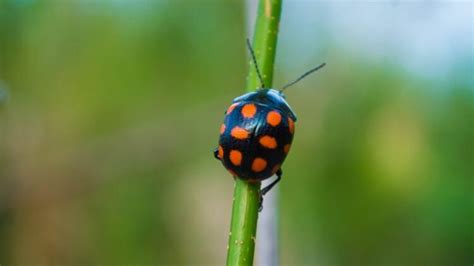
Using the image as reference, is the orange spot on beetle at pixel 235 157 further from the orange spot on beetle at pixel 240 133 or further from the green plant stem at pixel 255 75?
the green plant stem at pixel 255 75

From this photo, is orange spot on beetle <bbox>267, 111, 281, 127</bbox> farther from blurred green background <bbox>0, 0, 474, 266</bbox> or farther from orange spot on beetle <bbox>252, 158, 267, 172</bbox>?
blurred green background <bbox>0, 0, 474, 266</bbox>

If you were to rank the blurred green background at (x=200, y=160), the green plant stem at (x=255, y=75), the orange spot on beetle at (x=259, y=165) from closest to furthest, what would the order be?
the green plant stem at (x=255, y=75) < the orange spot on beetle at (x=259, y=165) < the blurred green background at (x=200, y=160)

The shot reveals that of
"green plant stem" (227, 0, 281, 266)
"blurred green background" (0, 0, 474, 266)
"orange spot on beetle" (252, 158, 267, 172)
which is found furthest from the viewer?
"blurred green background" (0, 0, 474, 266)

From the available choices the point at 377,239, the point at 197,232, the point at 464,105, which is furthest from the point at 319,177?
the point at 464,105

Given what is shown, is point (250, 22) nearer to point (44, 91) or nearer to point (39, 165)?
point (39, 165)

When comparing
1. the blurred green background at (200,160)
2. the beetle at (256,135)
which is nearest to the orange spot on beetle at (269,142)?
the beetle at (256,135)

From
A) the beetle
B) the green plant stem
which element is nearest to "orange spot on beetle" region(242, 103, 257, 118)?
the beetle
